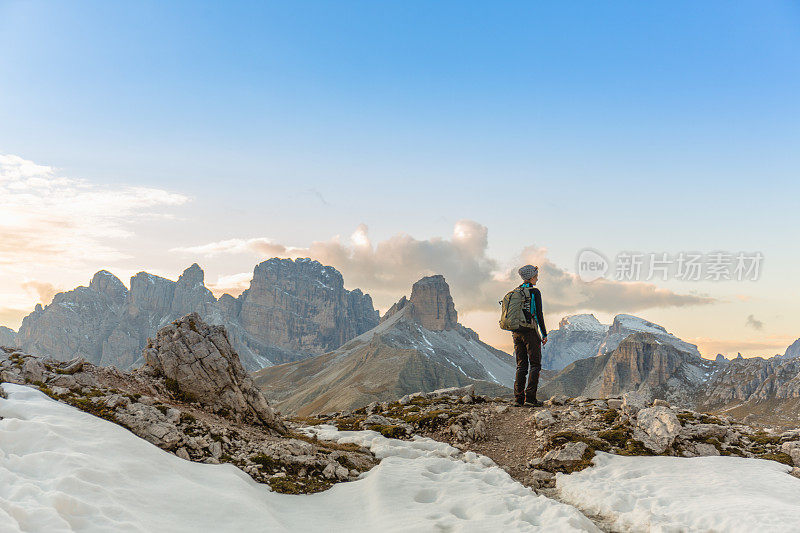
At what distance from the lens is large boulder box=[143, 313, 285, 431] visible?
1853 centimetres

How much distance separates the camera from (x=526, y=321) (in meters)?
21.9

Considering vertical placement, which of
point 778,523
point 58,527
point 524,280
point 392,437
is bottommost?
point 392,437

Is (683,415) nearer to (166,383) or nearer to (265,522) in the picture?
(265,522)

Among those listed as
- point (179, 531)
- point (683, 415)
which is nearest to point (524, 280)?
point (683, 415)

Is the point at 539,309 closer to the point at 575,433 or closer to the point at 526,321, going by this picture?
the point at 526,321

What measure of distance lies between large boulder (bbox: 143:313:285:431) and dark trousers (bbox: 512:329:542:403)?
11.7 meters

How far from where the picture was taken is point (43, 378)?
52.1 ft

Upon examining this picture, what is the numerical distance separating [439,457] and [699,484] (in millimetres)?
8549

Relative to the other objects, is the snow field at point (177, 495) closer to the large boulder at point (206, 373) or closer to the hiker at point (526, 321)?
the large boulder at point (206, 373)

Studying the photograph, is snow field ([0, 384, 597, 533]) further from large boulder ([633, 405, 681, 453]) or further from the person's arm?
the person's arm

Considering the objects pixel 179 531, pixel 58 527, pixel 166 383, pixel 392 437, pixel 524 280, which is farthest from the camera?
pixel 524 280

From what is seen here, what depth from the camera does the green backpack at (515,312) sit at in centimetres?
2201

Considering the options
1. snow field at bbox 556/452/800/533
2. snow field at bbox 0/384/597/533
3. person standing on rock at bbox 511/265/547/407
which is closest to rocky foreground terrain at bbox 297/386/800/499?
snow field at bbox 556/452/800/533

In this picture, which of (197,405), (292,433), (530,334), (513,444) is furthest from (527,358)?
(197,405)
